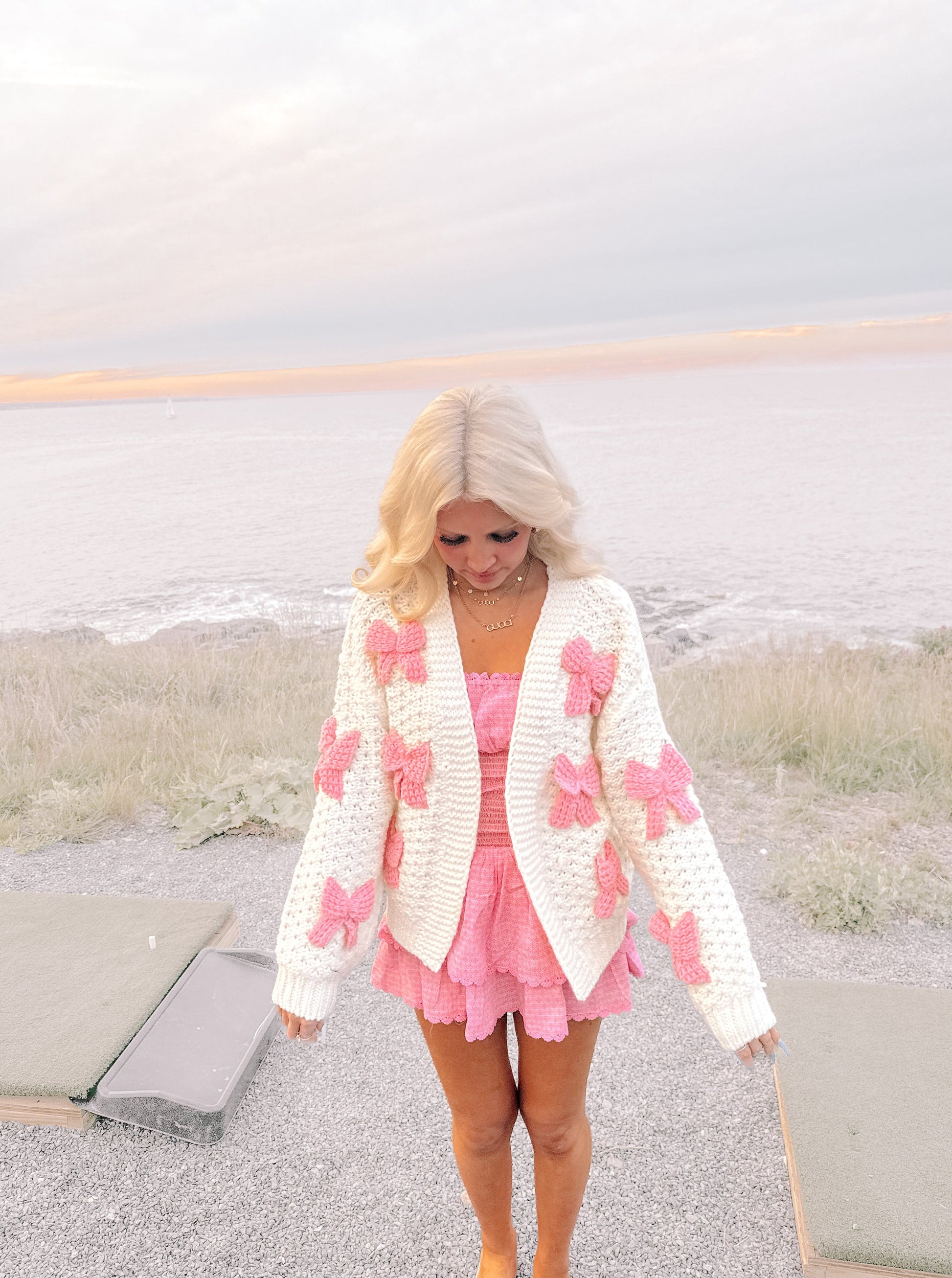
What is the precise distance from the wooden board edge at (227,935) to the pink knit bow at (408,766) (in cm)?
202

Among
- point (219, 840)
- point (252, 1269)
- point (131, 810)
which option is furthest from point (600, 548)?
point (131, 810)

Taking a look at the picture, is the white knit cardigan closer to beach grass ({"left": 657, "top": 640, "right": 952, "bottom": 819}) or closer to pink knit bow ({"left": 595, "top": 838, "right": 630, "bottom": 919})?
pink knit bow ({"left": 595, "top": 838, "right": 630, "bottom": 919})

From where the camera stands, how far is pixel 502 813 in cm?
190

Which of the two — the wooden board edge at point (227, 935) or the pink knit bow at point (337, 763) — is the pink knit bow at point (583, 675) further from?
the wooden board edge at point (227, 935)

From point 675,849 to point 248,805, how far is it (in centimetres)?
352

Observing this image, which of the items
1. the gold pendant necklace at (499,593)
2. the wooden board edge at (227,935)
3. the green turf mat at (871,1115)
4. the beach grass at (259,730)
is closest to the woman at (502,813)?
the gold pendant necklace at (499,593)

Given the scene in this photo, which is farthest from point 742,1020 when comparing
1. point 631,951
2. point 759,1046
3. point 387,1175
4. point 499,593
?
point 387,1175

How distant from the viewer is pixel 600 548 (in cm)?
194

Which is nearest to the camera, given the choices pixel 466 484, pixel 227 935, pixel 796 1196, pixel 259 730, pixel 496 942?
pixel 466 484

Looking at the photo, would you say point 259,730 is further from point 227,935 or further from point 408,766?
point 408,766

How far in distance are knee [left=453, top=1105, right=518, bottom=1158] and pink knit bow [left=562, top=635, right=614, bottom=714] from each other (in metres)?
0.92

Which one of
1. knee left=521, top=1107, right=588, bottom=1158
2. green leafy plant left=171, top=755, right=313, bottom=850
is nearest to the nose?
knee left=521, top=1107, right=588, bottom=1158

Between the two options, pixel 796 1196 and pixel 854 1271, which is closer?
pixel 854 1271

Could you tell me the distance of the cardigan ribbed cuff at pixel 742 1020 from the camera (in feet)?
5.92
